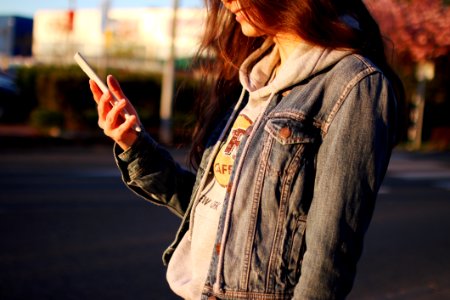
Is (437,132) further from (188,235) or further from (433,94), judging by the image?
(188,235)

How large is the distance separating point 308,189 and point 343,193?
10 cm

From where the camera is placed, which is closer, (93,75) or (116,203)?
(93,75)

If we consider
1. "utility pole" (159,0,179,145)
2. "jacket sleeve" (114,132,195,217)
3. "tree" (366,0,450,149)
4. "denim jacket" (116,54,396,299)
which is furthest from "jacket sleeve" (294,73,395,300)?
"utility pole" (159,0,179,145)

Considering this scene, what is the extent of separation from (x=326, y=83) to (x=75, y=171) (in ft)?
31.5

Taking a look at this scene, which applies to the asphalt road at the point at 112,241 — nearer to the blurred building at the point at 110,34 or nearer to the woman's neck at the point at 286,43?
the woman's neck at the point at 286,43

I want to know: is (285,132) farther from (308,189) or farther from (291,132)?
(308,189)

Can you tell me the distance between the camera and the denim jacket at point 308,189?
1.40 meters

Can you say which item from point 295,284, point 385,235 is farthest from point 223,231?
point 385,235

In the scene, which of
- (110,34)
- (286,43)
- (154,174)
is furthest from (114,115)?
(110,34)

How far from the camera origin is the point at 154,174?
1.98 metres

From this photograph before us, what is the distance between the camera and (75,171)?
35.3ft

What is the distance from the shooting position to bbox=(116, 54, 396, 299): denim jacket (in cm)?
140

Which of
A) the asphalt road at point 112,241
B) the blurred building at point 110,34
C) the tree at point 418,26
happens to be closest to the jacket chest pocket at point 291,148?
the asphalt road at point 112,241

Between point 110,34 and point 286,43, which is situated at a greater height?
point 286,43
